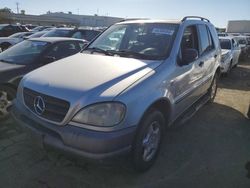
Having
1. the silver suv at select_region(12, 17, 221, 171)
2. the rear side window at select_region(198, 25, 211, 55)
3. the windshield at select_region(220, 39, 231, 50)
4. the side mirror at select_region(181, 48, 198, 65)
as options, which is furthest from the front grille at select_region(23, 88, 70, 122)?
the windshield at select_region(220, 39, 231, 50)

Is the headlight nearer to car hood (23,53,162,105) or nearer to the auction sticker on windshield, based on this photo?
car hood (23,53,162,105)

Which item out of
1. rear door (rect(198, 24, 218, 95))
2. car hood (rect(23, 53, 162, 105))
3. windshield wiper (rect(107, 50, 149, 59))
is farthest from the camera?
rear door (rect(198, 24, 218, 95))

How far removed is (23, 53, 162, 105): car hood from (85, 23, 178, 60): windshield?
249 millimetres

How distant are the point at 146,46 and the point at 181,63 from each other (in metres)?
0.58

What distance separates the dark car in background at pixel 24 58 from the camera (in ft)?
16.5

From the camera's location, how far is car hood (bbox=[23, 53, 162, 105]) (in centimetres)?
290

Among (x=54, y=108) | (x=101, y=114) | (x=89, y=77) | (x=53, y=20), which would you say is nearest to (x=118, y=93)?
(x=101, y=114)

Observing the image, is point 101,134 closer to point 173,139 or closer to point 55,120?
point 55,120

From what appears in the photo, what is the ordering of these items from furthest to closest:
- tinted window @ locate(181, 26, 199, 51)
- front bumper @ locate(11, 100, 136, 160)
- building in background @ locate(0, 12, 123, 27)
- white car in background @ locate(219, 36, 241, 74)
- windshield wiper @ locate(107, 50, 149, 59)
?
building in background @ locate(0, 12, 123, 27) < white car in background @ locate(219, 36, 241, 74) < tinted window @ locate(181, 26, 199, 51) < windshield wiper @ locate(107, 50, 149, 59) < front bumper @ locate(11, 100, 136, 160)

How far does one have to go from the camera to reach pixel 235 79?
10.6 metres

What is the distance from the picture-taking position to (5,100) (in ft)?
16.5

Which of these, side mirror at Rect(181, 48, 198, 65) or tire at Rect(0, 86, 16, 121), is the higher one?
side mirror at Rect(181, 48, 198, 65)

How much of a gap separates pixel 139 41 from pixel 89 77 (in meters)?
1.35

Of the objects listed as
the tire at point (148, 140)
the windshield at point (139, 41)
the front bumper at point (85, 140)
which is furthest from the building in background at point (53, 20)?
the front bumper at point (85, 140)
